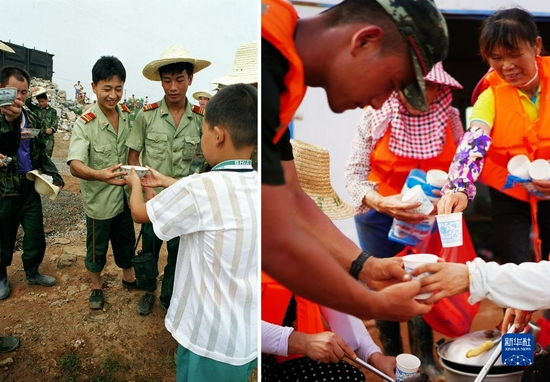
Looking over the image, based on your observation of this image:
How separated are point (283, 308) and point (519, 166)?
39.1 inches

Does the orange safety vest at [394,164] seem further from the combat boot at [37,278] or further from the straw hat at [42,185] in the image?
the combat boot at [37,278]

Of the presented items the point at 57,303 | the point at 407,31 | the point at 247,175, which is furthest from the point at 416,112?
the point at 57,303

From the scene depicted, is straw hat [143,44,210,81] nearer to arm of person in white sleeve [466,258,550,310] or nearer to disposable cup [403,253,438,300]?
disposable cup [403,253,438,300]

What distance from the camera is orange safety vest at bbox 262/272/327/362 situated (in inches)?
65.6

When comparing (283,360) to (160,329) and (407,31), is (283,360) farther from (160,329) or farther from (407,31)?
(407,31)

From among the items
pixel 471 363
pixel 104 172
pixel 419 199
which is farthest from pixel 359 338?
pixel 104 172

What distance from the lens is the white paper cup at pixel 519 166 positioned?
1.76 m

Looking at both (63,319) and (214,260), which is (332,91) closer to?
(214,260)

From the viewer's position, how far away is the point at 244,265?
1909 millimetres

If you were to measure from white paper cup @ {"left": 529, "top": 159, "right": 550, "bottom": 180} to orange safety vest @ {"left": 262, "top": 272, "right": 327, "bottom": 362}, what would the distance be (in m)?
0.91

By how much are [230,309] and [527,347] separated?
1134 millimetres

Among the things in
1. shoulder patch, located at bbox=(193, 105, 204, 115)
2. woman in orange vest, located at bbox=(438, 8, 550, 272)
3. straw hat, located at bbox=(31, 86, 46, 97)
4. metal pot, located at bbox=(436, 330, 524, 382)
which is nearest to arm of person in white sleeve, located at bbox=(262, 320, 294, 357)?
metal pot, located at bbox=(436, 330, 524, 382)

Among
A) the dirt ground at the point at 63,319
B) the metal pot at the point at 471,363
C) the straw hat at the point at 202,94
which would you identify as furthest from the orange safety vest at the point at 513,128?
the dirt ground at the point at 63,319

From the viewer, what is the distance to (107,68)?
7.11 ft
